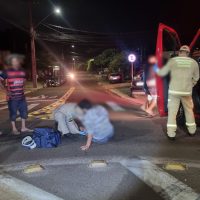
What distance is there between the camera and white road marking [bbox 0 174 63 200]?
15.5ft

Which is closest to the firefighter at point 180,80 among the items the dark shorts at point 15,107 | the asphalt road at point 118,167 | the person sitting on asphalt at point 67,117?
the asphalt road at point 118,167

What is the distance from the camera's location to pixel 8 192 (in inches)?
193

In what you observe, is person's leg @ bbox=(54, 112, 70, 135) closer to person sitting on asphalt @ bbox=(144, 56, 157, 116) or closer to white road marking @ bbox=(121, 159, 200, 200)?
white road marking @ bbox=(121, 159, 200, 200)

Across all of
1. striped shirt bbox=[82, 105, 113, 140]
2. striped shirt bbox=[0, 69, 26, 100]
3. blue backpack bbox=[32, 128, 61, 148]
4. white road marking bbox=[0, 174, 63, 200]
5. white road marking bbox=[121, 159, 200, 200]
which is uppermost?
striped shirt bbox=[0, 69, 26, 100]

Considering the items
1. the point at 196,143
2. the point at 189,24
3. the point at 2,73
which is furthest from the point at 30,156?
the point at 189,24

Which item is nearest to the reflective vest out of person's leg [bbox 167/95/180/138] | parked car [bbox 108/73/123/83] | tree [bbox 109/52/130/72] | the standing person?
person's leg [bbox 167/95/180/138]

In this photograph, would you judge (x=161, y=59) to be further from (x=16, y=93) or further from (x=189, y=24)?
Answer: (x=189, y=24)

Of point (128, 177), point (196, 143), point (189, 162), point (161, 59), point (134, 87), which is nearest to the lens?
point (128, 177)

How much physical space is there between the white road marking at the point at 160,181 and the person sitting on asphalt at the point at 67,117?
186 cm

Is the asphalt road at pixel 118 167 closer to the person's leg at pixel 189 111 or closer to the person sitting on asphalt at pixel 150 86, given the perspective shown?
the person's leg at pixel 189 111

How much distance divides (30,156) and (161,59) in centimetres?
327

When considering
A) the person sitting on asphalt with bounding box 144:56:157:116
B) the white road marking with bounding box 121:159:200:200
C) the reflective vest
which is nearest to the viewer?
the white road marking with bounding box 121:159:200:200

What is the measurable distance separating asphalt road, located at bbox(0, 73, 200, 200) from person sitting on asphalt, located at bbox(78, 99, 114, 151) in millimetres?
207

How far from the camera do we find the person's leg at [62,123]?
7758 millimetres
